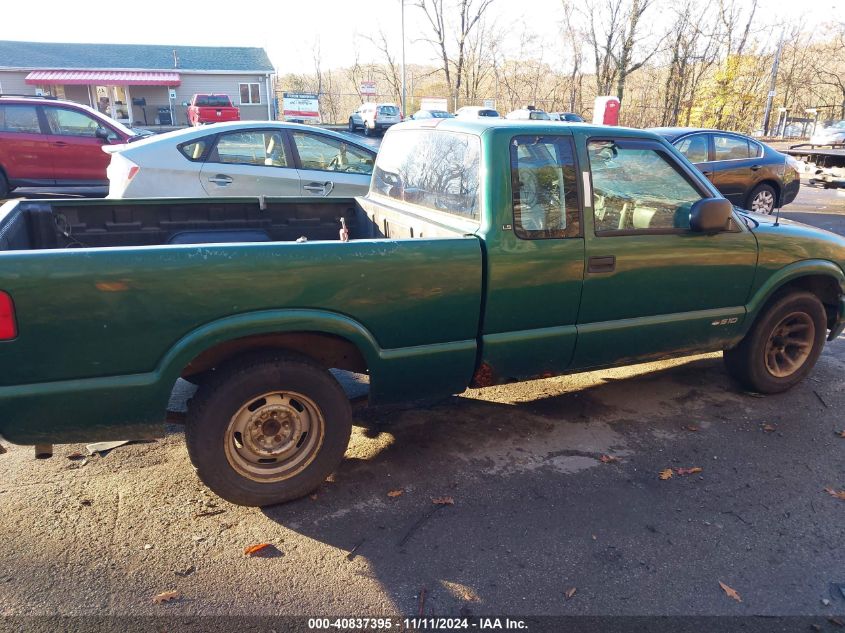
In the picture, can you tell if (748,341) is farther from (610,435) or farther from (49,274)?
(49,274)

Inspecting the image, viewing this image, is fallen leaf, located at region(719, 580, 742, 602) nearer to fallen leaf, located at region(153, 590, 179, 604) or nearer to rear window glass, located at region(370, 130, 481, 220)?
rear window glass, located at region(370, 130, 481, 220)

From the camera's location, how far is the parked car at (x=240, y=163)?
23.5 ft

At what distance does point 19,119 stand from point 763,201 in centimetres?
1330

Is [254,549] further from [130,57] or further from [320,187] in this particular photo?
[130,57]

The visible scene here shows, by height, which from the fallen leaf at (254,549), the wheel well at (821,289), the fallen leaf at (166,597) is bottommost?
the fallen leaf at (254,549)

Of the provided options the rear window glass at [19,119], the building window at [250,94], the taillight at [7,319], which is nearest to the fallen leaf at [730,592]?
the taillight at [7,319]

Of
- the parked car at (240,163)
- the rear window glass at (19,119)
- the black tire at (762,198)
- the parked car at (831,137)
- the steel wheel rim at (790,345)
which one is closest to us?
the steel wheel rim at (790,345)

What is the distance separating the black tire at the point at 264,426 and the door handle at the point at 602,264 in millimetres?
1563

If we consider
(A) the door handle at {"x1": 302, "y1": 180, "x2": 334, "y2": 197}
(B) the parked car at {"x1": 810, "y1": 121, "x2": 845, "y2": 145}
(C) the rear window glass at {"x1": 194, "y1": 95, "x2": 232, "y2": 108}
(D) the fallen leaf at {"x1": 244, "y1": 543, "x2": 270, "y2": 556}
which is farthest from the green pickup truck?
(C) the rear window glass at {"x1": 194, "y1": 95, "x2": 232, "y2": 108}

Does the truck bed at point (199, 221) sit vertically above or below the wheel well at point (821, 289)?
above

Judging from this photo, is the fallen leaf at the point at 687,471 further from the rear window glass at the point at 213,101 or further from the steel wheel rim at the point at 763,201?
the rear window glass at the point at 213,101

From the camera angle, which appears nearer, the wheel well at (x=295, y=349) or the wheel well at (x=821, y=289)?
the wheel well at (x=295, y=349)

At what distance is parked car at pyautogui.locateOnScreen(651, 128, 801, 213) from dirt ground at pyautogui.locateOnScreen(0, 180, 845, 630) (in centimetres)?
723

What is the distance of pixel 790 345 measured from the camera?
177 inches
